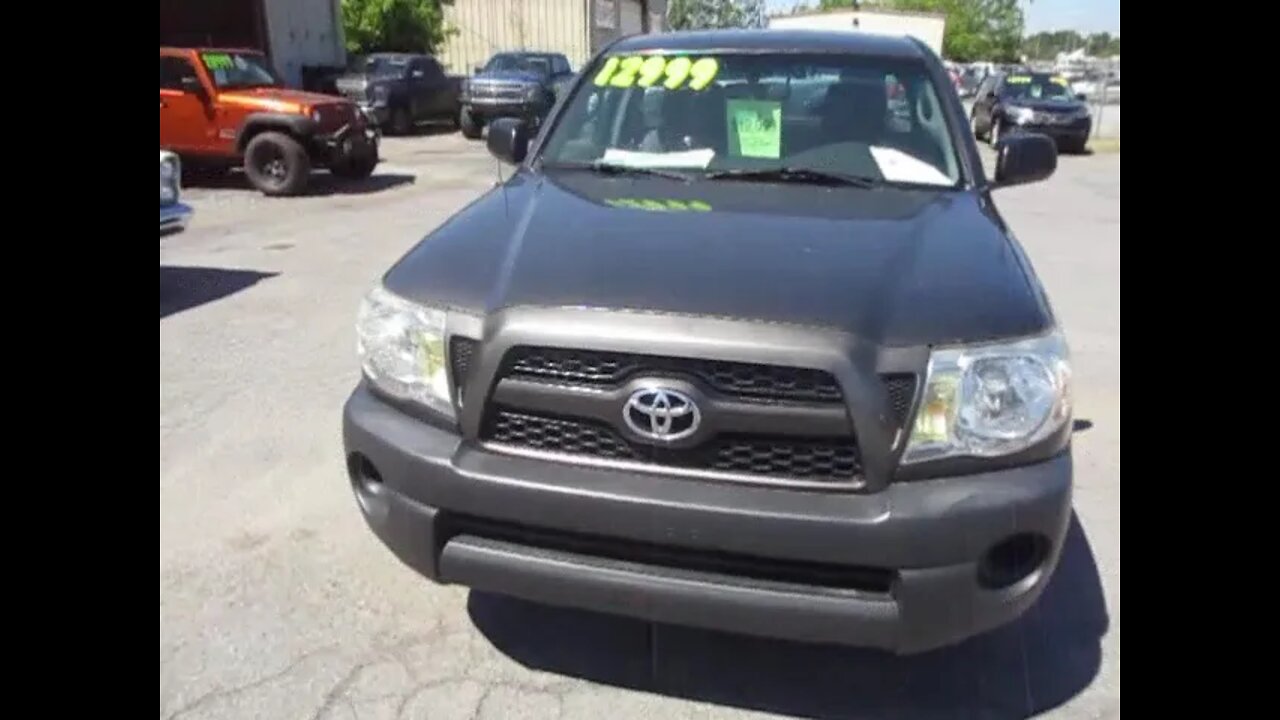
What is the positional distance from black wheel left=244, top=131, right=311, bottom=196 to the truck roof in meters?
9.28

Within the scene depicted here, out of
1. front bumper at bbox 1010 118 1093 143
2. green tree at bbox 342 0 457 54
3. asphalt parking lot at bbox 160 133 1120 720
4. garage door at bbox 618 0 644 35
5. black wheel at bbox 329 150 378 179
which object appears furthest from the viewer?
garage door at bbox 618 0 644 35

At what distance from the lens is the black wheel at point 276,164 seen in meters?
12.6

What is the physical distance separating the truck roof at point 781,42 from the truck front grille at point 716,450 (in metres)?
2.19

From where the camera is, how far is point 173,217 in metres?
7.47

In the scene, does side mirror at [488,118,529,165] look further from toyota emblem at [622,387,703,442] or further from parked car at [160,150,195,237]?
parked car at [160,150,195,237]

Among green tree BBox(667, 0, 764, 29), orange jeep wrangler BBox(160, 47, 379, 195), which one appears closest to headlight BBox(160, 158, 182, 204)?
orange jeep wrangler BBox(160, 47, 379, 195)

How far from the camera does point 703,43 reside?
414cm

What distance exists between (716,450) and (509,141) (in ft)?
7.92

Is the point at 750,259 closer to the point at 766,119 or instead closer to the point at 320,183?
the point at 766,119

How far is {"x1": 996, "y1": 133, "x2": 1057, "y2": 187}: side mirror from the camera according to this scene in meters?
4.06

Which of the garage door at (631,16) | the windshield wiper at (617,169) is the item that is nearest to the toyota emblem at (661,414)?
the windshield wiper at (617,169)

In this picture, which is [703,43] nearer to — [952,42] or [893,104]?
[893,104]
